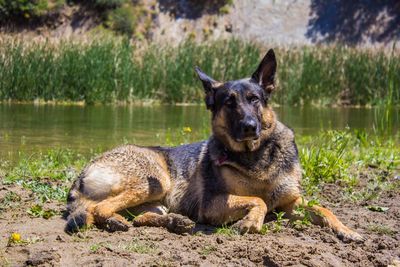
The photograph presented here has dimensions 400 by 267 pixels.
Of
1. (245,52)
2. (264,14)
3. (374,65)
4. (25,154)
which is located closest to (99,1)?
(264,14)

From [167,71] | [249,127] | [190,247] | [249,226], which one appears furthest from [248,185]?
[167,71]

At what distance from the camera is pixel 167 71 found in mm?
29734

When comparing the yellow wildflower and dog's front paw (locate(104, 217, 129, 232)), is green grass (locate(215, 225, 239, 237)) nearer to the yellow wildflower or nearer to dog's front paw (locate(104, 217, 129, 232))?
dog's front paw (locate(104, 217, 129, 232))

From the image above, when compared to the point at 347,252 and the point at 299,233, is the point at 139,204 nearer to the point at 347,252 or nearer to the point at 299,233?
the point at 299,233

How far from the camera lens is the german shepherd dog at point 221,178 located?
723 cm

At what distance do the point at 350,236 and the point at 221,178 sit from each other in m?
1.50

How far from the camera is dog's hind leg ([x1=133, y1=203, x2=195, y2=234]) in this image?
270 inches

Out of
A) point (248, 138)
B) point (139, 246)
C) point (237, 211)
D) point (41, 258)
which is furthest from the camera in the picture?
point (248, 138)

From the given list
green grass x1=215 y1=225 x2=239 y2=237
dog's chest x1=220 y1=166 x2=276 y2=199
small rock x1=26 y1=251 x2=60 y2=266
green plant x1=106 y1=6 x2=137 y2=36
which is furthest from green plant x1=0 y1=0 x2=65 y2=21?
small rock x1=26 y1=251 x2=60 y2=266

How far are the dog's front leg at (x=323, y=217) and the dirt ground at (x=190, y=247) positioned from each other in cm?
9

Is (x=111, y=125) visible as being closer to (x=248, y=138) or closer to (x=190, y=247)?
(x=248, y=138)

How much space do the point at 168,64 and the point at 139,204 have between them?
73.3 feet

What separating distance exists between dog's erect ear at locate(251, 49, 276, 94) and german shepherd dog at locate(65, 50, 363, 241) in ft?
0.04

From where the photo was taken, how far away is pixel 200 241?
254 inches
